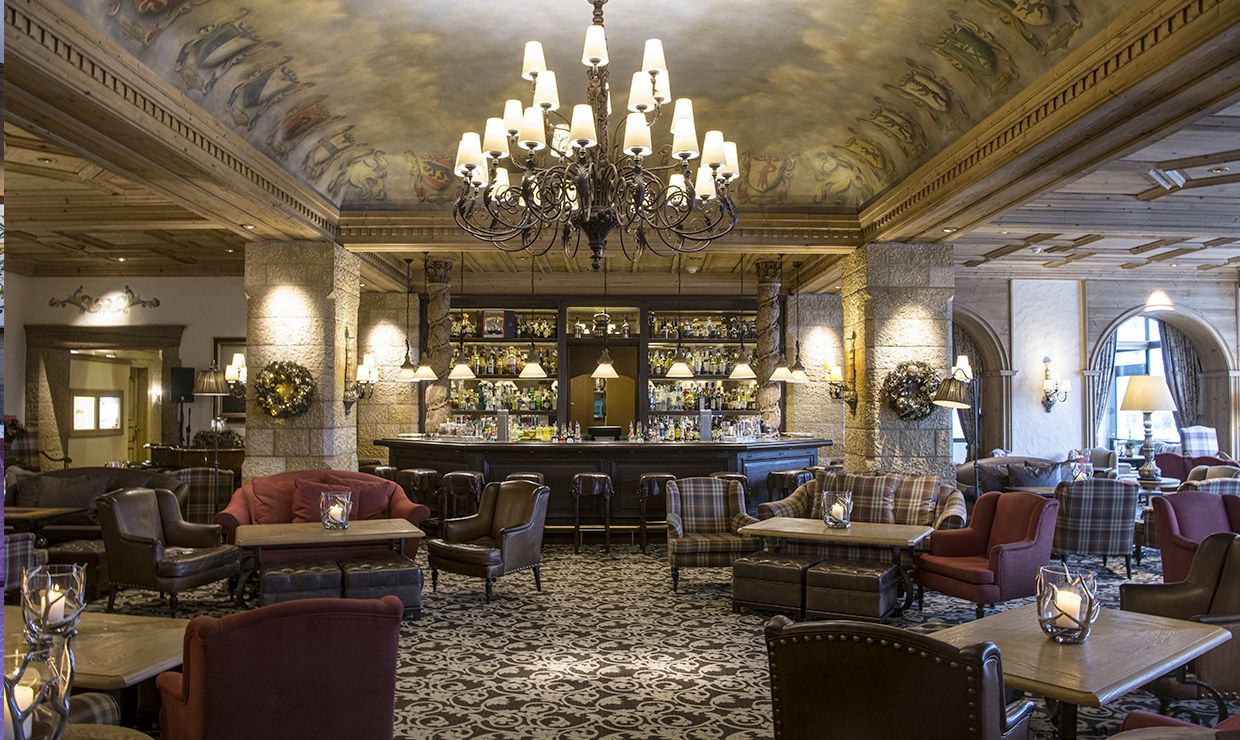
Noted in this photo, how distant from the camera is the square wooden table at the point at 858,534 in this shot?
6.43m

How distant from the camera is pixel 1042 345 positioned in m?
15.4

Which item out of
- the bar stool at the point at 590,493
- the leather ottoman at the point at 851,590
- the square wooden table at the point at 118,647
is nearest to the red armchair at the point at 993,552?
the leather ottoman at the point at 851,590

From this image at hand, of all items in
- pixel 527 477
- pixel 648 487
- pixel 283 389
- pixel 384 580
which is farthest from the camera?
pixel 648 487

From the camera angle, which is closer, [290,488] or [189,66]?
[189,66]

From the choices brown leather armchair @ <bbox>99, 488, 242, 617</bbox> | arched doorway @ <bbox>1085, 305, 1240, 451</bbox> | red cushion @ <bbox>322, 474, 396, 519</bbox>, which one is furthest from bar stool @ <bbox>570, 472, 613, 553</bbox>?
arched doorway @ <bbox>1085, 305, 1240, 451</bbox>

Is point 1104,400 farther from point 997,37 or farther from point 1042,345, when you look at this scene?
point 997,37

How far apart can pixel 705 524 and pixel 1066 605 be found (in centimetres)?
492

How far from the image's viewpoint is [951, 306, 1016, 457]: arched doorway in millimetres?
15266

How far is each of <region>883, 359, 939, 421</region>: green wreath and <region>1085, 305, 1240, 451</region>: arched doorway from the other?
717 centimetres

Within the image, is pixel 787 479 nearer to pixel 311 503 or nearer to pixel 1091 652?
pixel 311 503

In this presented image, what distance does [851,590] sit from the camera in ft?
21.4

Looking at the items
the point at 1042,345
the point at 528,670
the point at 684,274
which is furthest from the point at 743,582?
the point at 1042,345

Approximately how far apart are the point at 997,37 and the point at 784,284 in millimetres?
8685

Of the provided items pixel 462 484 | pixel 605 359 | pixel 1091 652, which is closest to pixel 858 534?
pixel 1091 652
